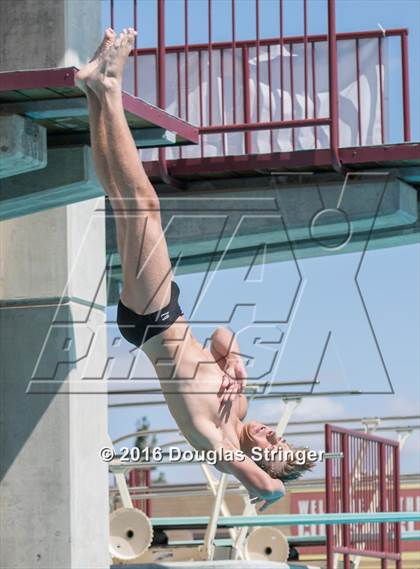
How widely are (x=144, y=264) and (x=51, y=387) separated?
3.58 metres

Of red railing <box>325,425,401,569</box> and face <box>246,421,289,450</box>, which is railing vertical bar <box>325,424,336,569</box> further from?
face <box>246,421,289,450</box>

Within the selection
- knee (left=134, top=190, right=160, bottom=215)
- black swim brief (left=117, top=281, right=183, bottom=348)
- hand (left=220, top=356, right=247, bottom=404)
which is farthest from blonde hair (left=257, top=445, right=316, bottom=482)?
knee (left=134, top=190, right=160, bottom=215)

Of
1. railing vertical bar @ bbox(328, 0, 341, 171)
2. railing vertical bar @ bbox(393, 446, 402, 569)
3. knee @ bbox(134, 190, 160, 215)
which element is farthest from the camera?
railing vertical bar @ bbox(393, 446, 402, 569)

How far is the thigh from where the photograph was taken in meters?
8.80

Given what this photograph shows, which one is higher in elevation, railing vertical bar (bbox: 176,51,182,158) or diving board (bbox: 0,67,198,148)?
railing vertical bar (bbox: 176,51,182,158)

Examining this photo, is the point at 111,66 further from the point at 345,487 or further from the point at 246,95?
the point at 345,487

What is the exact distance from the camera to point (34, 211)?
11523 mm

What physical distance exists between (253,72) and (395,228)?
6.90ft

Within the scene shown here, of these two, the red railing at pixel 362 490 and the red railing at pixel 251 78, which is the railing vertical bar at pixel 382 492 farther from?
the red railing at pixel 251 78

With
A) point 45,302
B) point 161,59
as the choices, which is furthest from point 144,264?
point 161,59

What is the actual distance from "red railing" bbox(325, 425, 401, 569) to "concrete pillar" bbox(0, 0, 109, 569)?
2.68 meters

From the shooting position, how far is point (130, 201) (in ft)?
28.7

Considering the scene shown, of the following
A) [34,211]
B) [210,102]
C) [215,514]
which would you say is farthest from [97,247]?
[215,514]

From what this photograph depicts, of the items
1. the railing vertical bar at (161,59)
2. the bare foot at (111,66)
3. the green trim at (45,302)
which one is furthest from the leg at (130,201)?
the railing vertical bar at (161,59)
